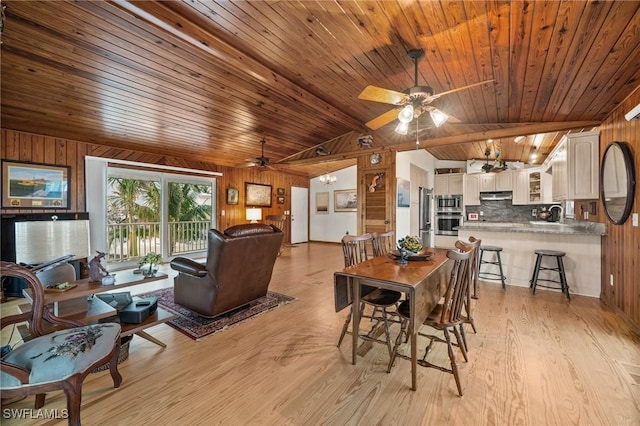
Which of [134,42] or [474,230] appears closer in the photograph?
[134,42]

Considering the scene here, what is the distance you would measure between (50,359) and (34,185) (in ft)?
14.9

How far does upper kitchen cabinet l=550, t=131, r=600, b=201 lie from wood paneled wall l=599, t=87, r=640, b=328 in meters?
0.10

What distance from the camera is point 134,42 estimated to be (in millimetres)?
2527

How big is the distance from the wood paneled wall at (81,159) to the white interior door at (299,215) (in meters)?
1.58

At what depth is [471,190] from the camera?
7.53 metres

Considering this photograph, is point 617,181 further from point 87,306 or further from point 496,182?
point 87,306

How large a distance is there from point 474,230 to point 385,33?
140 inches

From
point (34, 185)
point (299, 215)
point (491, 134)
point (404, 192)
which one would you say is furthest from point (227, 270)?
point (299, 215)

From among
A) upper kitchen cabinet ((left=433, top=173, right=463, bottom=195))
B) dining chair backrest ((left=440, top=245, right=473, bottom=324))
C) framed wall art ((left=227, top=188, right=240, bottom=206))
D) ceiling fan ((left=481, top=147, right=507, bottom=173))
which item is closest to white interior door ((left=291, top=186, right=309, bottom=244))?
framed wall art ((left=227, top=188, right=240, bottom=206))

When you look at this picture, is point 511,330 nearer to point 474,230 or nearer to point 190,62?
point 474,230

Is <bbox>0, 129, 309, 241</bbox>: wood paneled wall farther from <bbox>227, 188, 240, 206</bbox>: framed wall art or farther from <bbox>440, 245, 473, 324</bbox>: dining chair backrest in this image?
<bbox>440, 245, 473, 324</bbox>: dining chair backrest

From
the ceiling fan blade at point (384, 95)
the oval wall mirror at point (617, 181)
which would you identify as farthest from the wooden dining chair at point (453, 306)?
the oval wall mirror at point (617, 181)

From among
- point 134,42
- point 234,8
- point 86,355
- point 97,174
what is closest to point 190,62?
point 134,42

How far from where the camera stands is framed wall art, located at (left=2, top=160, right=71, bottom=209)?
411cm
